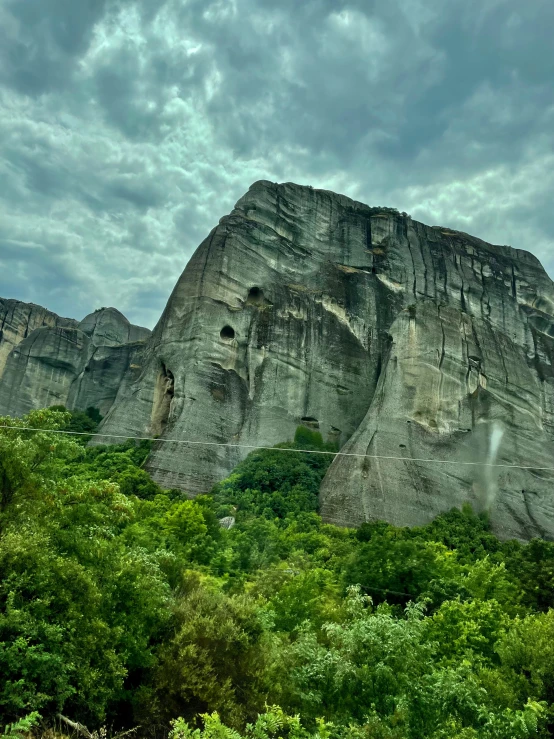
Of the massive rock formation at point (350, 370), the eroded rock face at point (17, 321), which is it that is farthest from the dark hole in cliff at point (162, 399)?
the eroded rock face at point (17, 321)

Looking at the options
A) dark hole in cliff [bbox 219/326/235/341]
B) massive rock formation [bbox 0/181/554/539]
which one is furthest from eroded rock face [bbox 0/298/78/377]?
dark hole in cliff [bbox 219/326/235/341]

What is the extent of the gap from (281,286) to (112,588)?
4335 centimetres

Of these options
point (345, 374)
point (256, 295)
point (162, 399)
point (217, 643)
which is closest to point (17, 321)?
point (162, 399)

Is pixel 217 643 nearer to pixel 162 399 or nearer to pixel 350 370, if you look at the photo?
pixel 162 399

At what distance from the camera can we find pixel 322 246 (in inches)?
2426

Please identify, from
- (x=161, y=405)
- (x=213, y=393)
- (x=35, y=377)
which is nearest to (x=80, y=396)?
(x=35, y=377)

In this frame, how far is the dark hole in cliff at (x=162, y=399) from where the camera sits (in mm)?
47469

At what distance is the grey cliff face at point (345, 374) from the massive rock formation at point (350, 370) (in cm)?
13

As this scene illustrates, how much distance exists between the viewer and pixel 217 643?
43.2 ft

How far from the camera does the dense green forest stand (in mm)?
9570

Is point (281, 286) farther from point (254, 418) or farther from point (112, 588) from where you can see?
point (112, 588)

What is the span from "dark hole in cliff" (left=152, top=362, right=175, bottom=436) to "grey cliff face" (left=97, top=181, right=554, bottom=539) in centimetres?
15

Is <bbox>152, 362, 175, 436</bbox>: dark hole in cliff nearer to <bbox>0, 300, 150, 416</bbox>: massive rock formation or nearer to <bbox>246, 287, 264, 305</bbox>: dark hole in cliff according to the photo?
<bbox>246, 287, 264, 305</bbox>: dark hole in cliff

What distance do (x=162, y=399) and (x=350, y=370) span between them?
52.7 feet
